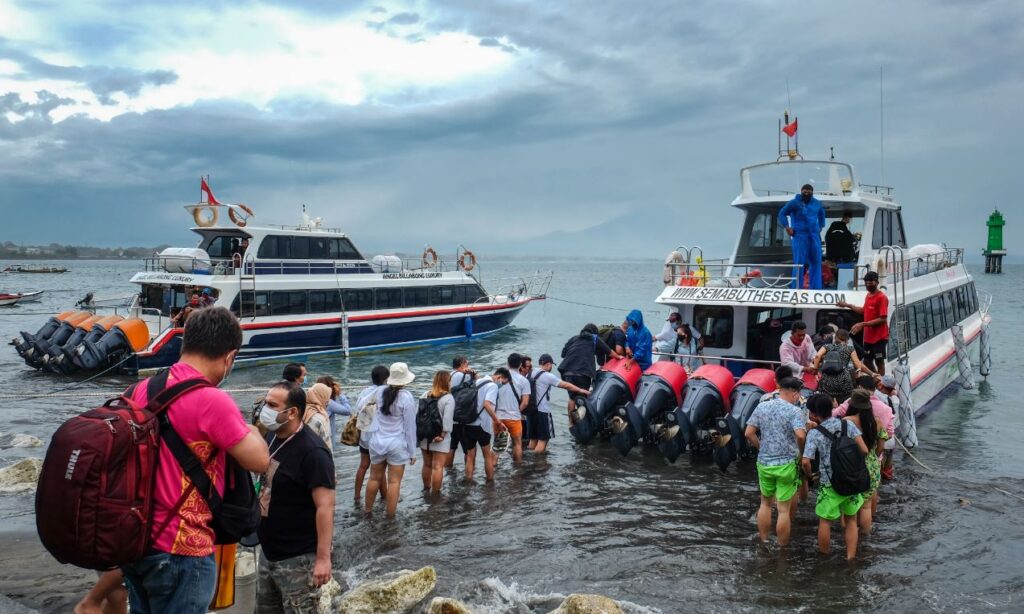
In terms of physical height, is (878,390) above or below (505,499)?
above

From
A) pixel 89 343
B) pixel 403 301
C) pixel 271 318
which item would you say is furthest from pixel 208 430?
pixel 403 301

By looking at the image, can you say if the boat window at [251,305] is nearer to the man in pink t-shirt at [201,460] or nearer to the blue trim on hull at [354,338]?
the blue trim on hull at [354,338]

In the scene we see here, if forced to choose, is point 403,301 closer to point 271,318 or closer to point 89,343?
point 271,318

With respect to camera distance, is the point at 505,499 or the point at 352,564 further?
the point at 505,499

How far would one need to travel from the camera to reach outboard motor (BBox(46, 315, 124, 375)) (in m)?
19.2

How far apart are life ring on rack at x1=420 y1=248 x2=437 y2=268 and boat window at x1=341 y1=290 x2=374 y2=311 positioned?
310cm

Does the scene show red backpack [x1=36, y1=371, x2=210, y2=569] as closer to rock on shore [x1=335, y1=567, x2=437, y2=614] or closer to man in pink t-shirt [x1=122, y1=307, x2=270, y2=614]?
man in pink t-shirt [x1=122, y1=307, x2=270, y2=614]

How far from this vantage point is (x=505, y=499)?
30.3 feet

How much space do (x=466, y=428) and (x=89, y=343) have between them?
47.2 feet

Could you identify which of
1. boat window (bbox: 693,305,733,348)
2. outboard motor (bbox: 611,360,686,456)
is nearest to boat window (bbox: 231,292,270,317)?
boat window (bbox: 693,305,733,348)

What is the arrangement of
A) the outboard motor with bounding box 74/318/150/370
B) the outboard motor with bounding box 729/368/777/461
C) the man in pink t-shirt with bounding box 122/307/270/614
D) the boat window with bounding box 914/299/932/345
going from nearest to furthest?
1. the man in pink t-shirt with bounding box 122/307/270/614
2. the outboard motor with bounding box 729/368/777/461
3. the boat window with bounding box 914/299/932/345
4. the outboard motor with bounding box 74/318/150/370

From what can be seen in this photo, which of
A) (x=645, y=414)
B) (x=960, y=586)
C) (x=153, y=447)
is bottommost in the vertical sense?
(x=960, y=586)

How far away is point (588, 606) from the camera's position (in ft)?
19.4

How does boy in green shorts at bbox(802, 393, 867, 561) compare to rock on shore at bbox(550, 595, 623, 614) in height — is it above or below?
above
